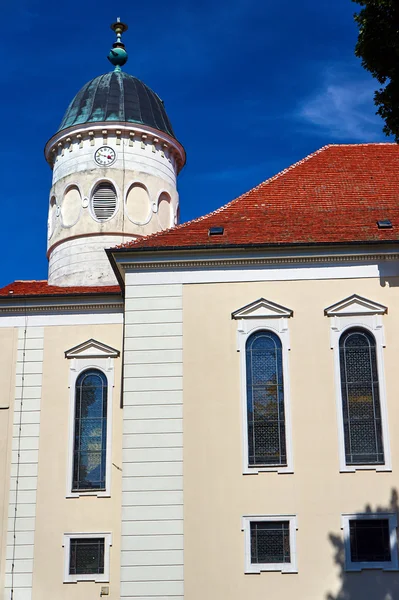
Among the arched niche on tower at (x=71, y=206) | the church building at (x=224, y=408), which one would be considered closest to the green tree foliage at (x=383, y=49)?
the church building at (x=224, y=408)

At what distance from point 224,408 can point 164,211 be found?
38.9 feet

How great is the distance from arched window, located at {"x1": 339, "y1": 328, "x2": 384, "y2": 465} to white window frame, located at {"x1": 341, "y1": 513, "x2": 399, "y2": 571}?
1165 mm

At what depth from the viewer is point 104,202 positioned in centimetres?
2941

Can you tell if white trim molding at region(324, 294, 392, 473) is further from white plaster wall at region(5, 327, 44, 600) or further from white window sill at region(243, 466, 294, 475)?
white plaster wall at region(5, 327, 44, 600)

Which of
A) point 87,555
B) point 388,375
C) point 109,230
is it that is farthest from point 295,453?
A: point 109,230

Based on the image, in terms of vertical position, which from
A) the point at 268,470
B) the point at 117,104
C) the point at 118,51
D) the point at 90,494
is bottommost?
the point at 90,494

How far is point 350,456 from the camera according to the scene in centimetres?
1975

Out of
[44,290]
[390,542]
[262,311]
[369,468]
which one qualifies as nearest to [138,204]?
[44,290]

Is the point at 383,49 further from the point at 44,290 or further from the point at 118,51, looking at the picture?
the point at 118,51

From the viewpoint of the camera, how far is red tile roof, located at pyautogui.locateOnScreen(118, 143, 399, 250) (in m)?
21.4

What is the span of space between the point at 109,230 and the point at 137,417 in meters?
10.1

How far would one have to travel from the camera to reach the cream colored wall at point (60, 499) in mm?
22469

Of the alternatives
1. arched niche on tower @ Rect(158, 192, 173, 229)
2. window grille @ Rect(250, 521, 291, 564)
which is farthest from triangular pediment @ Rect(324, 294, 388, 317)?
arched niche on tower @ Rect(158, 192, 173, 229)

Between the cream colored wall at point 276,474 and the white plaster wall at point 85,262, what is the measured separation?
7583 mm
